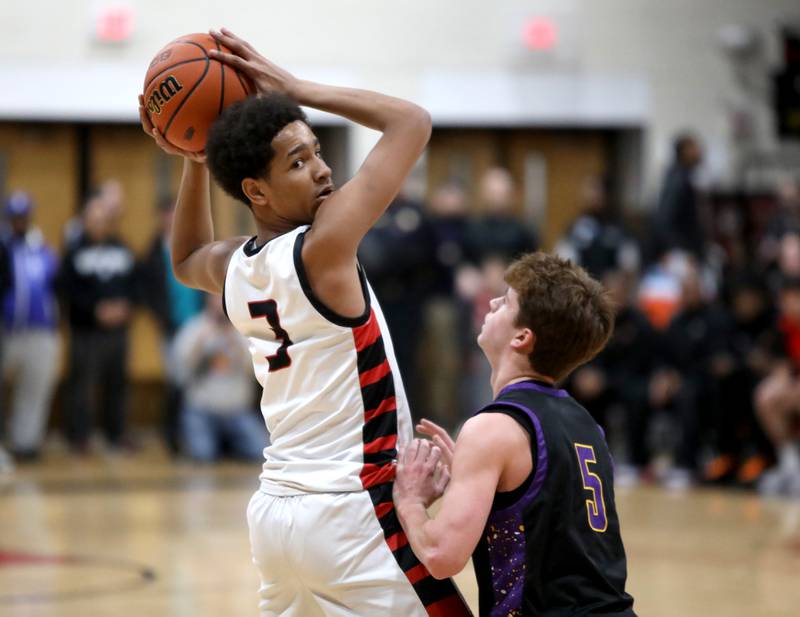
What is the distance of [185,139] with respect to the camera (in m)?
3.23

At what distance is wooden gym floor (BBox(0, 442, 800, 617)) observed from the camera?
5.55m

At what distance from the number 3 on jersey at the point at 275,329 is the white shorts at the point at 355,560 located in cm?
30

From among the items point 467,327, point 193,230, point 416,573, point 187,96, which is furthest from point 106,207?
point 416,573

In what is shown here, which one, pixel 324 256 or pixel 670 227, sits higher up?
pixel 324 256

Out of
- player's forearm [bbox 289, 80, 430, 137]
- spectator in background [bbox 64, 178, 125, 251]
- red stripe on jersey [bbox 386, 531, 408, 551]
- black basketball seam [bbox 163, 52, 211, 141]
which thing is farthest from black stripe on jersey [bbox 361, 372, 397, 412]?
spectator in background [bbox 64, 178, 125, 251]

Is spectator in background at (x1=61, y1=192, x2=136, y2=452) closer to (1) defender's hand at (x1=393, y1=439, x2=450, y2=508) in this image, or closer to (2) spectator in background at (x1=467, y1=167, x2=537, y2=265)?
(2) spectator in background at (x1=467, y1=167, x2=537, y2=265)

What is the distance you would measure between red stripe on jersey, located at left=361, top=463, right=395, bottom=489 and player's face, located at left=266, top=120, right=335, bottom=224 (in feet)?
1.93

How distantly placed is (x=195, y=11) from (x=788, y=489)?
22.0 ft

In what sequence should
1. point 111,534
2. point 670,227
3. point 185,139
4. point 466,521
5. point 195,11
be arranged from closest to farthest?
point 466,521 → point 185,139 → point 111,534 → point 670,227 → point 195,11

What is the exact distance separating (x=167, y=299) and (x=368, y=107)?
326 inches

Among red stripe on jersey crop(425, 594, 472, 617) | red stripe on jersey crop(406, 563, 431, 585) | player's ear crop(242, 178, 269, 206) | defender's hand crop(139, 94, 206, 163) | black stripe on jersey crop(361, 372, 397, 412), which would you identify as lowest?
red stripe on jersey crop(425, 594, 472, 617)

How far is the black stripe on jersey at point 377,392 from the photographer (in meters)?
2.92

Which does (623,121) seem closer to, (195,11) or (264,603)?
(195,11)

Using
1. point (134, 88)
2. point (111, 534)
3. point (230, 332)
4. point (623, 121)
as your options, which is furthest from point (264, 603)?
point (623, 121)
